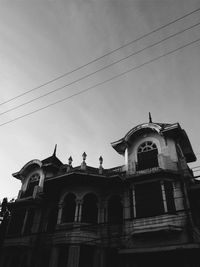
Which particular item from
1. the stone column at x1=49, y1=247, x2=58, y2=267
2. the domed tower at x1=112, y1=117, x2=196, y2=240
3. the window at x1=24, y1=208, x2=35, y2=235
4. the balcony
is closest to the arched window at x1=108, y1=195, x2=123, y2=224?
the domed tower at x1=112, y1=117, x2=196, y2=240

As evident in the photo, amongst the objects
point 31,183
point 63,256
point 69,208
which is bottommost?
point 63,256

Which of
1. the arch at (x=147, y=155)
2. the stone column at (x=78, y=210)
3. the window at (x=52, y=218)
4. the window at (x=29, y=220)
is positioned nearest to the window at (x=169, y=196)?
the arch at (x=147, y=155)

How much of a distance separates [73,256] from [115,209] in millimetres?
4431

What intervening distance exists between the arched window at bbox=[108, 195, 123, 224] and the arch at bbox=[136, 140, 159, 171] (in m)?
3.00

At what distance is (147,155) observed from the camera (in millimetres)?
18672

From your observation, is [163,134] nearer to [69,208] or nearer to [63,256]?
[69,208]

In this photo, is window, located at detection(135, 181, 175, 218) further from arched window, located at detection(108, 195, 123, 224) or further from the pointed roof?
the pointed roof

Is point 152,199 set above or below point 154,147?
below

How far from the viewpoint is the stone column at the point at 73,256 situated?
599 inches

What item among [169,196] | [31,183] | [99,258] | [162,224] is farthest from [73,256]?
[31,183]

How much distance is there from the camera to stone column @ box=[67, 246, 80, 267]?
1523cm

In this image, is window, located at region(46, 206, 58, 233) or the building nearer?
the building

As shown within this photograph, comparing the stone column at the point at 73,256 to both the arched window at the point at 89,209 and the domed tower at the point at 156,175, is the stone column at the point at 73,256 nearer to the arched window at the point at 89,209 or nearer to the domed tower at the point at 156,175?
the arched window at the point at 89,209

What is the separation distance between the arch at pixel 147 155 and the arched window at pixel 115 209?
300cm
